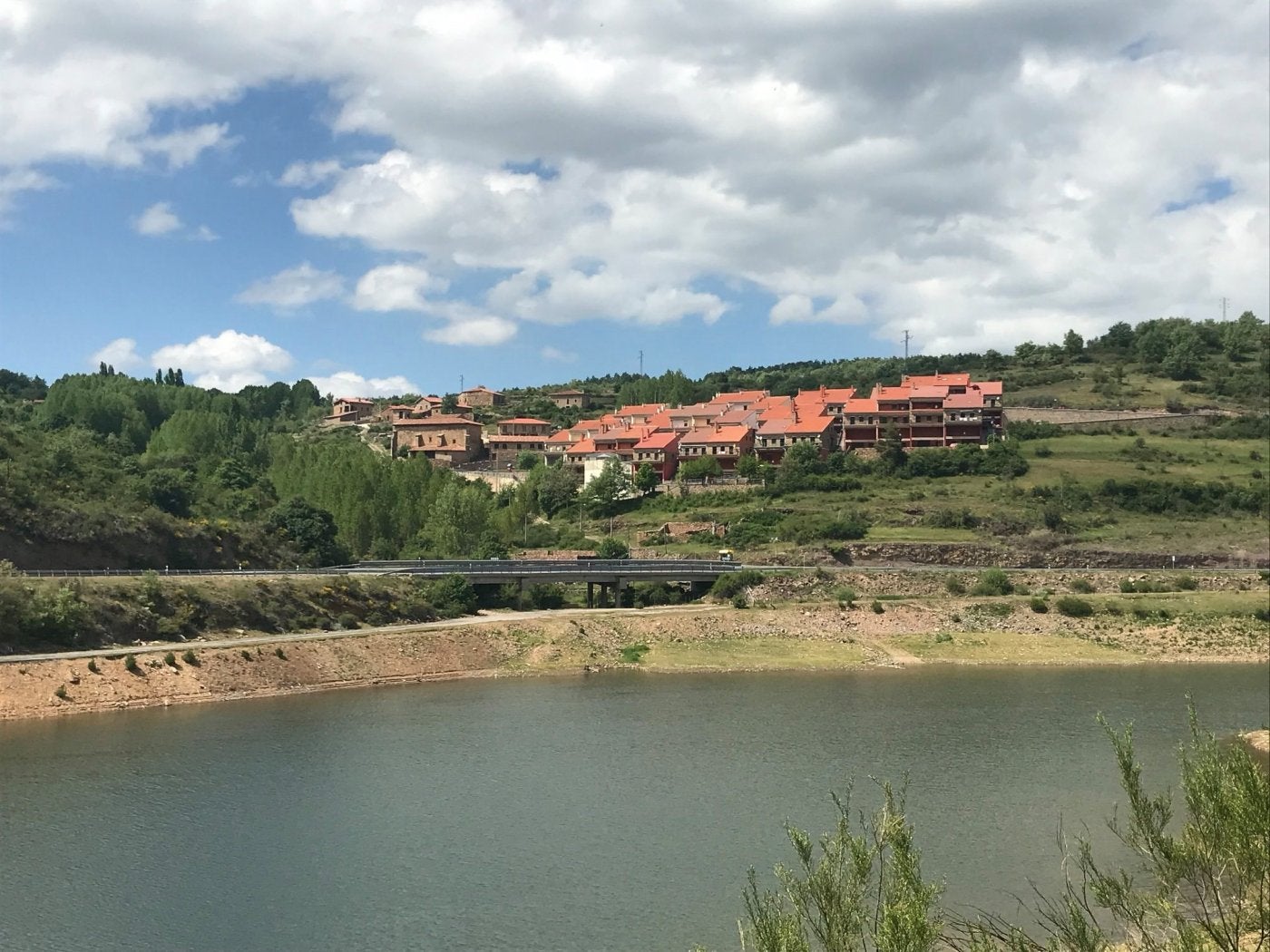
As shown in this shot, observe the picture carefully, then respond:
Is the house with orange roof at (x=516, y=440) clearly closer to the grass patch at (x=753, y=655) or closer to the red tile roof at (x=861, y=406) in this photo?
the red tile roof at (x=861, y=406)

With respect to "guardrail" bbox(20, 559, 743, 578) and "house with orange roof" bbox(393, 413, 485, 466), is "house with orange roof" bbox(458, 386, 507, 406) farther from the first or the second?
"guardrail" bbox(20, 559, 743, 578)

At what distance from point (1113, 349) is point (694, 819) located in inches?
6477

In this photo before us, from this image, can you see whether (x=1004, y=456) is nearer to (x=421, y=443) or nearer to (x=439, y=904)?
(x=421, y=443)

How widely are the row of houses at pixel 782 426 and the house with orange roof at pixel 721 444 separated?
10 centimetres

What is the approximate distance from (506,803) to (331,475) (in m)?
70.6

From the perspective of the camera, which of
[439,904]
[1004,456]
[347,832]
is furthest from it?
[1004,456]

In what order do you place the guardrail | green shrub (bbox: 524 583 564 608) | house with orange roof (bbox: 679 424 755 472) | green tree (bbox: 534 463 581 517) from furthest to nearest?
house with orange roof (bbox: 679 424 755 472), green tree (bbox: 534 463 581 517), green shrub (bbox: 524 583 564 608), the guardrail

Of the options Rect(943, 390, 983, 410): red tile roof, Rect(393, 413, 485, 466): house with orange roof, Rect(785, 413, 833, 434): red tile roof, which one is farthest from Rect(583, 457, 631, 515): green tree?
Rect(943, 390, 983, 410): red tile roof

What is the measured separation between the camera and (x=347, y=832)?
100 ft

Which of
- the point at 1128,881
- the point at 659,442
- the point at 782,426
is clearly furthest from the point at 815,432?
the point at 1128,881


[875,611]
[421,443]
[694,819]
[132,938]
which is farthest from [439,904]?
[421,443]

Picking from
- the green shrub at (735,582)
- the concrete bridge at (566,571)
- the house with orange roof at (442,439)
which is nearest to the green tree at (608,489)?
the concrete bridge at (566,571)

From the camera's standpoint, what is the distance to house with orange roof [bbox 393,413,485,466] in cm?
14238

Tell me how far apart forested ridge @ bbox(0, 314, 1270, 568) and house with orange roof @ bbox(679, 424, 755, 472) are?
7.79 metres
